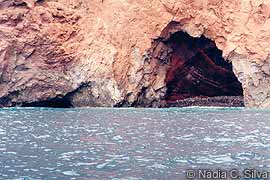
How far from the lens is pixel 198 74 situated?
33.6 metres

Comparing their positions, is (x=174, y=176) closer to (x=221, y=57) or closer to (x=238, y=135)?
(x=238, y=135)

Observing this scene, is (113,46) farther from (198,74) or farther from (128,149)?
(128,149)

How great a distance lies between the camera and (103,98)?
30.4 m

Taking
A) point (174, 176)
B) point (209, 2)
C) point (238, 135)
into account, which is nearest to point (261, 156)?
point (174, 176)

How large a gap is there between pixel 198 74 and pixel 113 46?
6.11 m

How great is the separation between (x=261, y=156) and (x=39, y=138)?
6904 mm

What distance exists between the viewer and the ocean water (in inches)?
400

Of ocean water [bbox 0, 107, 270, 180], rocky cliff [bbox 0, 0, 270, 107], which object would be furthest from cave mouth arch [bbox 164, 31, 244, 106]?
ocean water [bbox 0, 107, 270, 180]

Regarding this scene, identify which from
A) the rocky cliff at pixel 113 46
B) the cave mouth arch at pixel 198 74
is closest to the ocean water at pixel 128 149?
the rocky cliff at pixel 113 46

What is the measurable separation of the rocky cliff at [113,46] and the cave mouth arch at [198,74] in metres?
0.45

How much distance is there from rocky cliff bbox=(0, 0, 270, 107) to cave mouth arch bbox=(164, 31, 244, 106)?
45cm

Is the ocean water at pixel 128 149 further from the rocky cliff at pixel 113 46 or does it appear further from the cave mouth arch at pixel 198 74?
the cave mouth arch at pixel 198 74

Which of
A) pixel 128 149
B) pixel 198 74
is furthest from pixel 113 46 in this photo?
pixel 128 149

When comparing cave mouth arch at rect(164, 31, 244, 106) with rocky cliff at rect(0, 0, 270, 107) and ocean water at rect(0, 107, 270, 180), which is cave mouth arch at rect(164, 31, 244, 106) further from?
ocean water at rect(0, 107, 270, 180)
